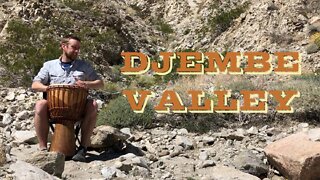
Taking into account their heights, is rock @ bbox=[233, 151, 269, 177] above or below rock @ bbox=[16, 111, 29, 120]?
below

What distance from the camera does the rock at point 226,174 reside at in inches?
182

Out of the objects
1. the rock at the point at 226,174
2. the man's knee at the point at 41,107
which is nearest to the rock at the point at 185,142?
the rock at the point at 226,174

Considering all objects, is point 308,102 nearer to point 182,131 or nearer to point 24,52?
point 182,131

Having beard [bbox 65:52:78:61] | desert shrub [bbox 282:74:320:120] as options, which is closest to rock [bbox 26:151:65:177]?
beard [bbox 65:52:78:61]

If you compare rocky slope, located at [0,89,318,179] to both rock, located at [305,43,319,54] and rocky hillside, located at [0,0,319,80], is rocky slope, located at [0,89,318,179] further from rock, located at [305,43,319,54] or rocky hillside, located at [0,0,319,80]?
rock, located at [305,43,319,54]

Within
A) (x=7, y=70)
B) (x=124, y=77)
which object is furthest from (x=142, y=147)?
(x=124, y=77)

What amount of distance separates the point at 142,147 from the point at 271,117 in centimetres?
222

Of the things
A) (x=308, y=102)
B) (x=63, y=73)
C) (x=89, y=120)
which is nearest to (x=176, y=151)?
(x=89, y=120)

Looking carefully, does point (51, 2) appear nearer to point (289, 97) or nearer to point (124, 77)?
point (124, 77)

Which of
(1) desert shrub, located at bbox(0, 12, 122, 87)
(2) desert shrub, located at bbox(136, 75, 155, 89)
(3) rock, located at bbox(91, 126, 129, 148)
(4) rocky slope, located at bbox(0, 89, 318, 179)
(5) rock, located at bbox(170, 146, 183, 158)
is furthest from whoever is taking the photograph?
(2) desert shrub, located at bbox(136, 75, 155, 89)

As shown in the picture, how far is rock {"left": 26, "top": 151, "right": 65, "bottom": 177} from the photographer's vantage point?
3.96 meters

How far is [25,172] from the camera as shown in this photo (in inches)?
136

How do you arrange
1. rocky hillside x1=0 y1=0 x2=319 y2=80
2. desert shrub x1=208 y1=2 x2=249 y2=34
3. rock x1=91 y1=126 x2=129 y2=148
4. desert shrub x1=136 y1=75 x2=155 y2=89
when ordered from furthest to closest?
1. desert shrub x1=208 y1=2 x2=249 y2=34
2. rocky hillside x1=0 y1=0 x2=319 y2=80
3. desert shrub x1=136 y1=75 x2=155 y2=89
4. rock x1=91 y1=126 x2=129 y2=148

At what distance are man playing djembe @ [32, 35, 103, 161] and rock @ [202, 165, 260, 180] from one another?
125 cm
